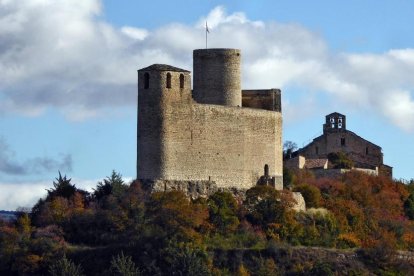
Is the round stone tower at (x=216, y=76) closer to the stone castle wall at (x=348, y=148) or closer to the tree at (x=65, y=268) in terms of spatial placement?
the tree at (x=65, y=268)

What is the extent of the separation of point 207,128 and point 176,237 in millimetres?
5722

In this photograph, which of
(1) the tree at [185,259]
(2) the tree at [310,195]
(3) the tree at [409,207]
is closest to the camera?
(1) the tree at [185,259]

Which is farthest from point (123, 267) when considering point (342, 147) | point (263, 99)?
point (342, 147)

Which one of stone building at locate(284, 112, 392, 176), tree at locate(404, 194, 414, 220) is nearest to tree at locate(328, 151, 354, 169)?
stone building at locate(284, 112, 392, 176)

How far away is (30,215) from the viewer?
8400 centimetres

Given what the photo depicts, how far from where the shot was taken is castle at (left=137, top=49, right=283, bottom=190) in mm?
82188

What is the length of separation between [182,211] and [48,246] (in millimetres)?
5627

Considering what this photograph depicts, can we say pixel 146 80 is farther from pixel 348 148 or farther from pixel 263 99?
pixel 348 148

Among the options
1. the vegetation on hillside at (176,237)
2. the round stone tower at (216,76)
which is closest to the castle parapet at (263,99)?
the round stone tower at (216,76)

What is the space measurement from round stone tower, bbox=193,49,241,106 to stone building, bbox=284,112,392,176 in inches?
581

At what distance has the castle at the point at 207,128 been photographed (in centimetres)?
8219

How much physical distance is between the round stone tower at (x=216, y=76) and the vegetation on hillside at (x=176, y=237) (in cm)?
493

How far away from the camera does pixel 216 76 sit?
8638cm

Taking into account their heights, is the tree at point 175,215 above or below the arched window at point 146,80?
below
